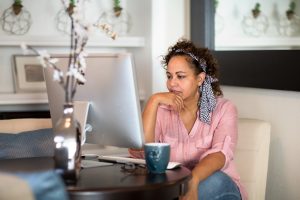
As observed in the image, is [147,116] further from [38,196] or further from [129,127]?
[38,196]

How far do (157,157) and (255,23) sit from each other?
1.37m

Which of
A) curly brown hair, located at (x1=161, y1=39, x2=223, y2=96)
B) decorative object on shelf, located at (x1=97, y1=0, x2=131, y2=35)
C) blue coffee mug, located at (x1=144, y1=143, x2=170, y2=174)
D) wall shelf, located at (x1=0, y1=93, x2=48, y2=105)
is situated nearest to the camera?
blue coffee mug, located at (x1=144, y1=143, x2=170, y2=174)

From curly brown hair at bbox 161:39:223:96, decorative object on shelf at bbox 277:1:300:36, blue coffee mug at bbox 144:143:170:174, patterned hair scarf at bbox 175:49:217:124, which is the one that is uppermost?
decorative object on shelf at bbox 277:1:300:36

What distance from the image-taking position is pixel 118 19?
3.86 meters

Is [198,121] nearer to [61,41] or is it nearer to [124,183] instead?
[124,183]

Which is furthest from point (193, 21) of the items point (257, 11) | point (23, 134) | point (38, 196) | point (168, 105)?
point (38, 196)

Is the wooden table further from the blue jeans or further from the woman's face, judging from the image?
the woman's face

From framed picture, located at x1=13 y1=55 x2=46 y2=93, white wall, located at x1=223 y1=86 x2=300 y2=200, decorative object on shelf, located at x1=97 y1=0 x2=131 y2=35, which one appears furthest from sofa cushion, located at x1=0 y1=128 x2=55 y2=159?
decorative object on shelf, located at x1=97 y1=0 x2=131 y2=35

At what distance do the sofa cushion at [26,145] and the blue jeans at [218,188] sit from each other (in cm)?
63

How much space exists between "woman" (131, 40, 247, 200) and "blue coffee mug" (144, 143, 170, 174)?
0.28m

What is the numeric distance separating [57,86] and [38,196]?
100 cm

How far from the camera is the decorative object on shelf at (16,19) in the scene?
11.7ft

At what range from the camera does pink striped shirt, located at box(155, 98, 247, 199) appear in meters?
2.15

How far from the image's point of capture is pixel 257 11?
2809mm
